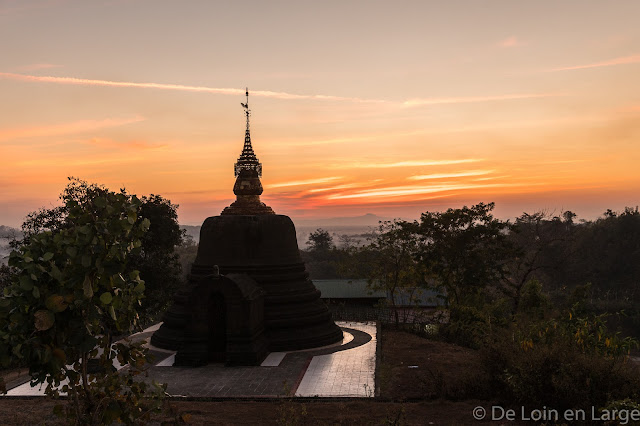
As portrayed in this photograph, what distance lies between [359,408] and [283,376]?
13.7 feet

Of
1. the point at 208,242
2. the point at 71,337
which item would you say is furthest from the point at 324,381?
the point at 71,337

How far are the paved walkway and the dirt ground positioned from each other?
58 cm

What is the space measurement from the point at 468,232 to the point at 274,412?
62.1ft

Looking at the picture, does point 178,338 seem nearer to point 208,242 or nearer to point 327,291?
point 208,242

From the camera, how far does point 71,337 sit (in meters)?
6.03

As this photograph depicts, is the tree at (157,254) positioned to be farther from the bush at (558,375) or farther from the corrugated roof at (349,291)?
the bush at (558,375)

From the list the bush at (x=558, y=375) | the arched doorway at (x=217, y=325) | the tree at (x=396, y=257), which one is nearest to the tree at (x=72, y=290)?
the bush at (x=558, y=375)

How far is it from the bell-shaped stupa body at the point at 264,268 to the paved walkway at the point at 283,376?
34.4 inches

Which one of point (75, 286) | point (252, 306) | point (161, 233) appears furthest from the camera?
point (161, 233)

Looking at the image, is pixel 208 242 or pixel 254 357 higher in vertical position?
pixel 208 242

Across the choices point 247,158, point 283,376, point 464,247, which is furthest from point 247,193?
point 464,247

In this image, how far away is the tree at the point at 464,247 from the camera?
2997 centimetres

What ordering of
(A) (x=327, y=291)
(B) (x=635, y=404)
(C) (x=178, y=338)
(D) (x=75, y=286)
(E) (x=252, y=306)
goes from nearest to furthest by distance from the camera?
(D) (x=75, y=286) → (B) (x=635, y=404) → (E) (x=252, y=306) → (C) (x=178, y=338) → (A) (x=327, y=291)

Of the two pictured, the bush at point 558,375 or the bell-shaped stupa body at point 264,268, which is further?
the bell-shaped stupa body at point 264,268
